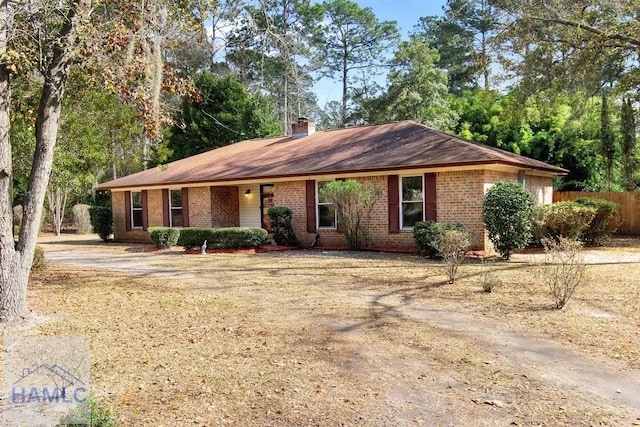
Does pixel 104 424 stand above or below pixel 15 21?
below

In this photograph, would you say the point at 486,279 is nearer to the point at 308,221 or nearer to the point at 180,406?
the point at 180,406

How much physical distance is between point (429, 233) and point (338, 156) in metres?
5.30

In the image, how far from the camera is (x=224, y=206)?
19312 millimetres

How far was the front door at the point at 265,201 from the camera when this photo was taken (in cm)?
1877

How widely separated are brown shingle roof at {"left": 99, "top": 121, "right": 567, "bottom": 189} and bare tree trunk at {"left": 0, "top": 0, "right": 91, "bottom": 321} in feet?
30.2

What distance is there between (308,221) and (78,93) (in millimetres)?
7843

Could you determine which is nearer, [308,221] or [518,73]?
[518,73]

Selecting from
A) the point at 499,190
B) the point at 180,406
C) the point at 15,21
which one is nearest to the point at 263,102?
the point at 499,190

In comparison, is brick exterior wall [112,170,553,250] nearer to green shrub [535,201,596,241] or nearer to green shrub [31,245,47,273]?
green shrub [535,201,596,241]

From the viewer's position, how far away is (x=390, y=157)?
15336 millimetres

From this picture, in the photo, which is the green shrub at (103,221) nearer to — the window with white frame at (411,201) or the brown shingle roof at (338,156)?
the brown shingle roof at (338,156)

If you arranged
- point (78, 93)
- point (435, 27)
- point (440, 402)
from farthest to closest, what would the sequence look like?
point (435, 27)
point (78, 93)
point (440, 402)

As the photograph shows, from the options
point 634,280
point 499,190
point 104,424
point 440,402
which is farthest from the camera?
point 499,190

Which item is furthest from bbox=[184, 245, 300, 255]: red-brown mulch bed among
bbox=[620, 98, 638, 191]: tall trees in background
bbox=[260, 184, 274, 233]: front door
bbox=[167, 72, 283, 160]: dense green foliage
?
bbox=[167, 72, 283, 160]: dense green foliage
